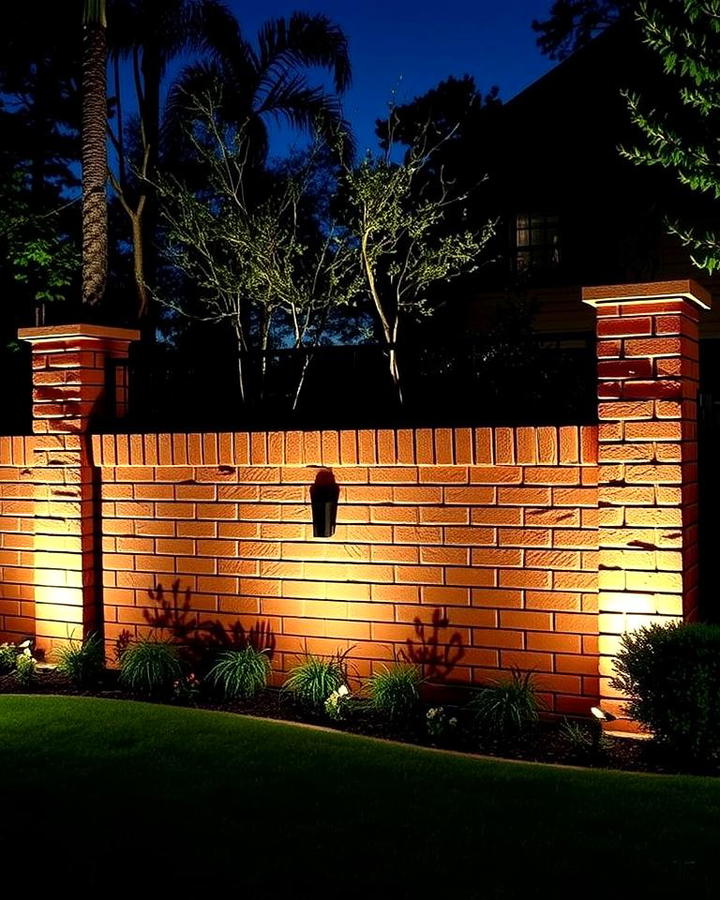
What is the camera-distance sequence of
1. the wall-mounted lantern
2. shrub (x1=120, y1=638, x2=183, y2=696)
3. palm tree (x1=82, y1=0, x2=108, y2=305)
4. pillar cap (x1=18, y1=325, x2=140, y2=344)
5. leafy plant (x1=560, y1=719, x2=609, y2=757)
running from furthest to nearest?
palm tree (x1=82, y1=0, x2=108, y2=305)
pillar cap (x1=18, y1=325, x2=140, y2=344)
shrub (x1=120, y1=638, x2=183, y2=696)
the wall-mounted lantern
leafy plant (x1=560, y1=719, x2=609, y2=757)

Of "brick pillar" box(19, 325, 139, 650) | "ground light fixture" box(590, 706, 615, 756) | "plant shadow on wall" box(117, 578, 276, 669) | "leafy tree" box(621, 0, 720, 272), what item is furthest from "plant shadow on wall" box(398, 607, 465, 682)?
"leafy tree" box(621, 0, 720, 272)

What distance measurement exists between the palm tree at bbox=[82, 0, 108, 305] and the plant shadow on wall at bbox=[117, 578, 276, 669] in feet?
19.7

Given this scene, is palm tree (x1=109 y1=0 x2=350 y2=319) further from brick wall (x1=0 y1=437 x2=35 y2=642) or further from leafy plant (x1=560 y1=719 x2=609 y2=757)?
leafy plant (x1=560 y1=719 x2=609 y2=757)

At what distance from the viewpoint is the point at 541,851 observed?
4.04 m

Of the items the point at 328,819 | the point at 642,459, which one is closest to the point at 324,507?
the point at 642,459

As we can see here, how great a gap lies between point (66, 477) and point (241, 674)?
2.12 m

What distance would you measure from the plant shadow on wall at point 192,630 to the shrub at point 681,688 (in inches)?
108

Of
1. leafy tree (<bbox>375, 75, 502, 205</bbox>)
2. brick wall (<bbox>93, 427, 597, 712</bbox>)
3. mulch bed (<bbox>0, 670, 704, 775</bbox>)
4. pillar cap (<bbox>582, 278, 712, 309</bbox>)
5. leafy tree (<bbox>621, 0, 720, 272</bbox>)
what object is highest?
leafy tree (<bbox>375, 75, 502, 205</bbox>)

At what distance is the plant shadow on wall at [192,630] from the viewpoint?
23.4 ft

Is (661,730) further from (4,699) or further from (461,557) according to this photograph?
(4,699)

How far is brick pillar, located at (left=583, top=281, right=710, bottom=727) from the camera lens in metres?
5.73

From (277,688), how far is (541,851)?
3191 millimetres

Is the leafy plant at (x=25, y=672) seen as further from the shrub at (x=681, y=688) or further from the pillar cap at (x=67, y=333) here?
the shrub at (x=681, y=688)

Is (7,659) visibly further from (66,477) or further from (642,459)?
(642,459)
